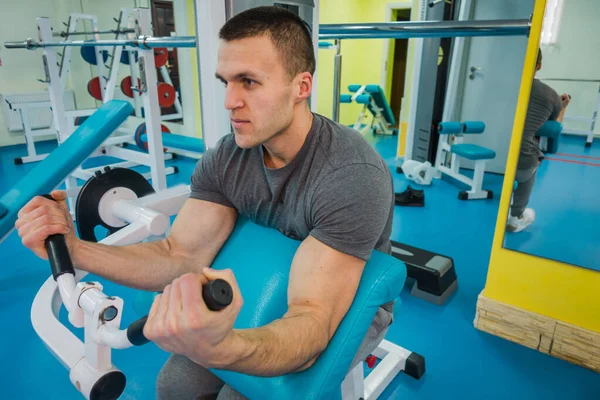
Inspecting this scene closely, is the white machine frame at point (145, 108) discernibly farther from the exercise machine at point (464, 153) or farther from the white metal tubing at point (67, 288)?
the exercise machine at point (464, 153)

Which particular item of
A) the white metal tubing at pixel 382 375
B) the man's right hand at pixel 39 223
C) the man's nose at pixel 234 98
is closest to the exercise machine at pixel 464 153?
the white metal tubing at pixel 382 375

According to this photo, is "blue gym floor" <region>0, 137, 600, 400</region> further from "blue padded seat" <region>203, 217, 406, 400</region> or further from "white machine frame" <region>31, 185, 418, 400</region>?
"blue padded seat" <region>203, 217, 406, 400</region>

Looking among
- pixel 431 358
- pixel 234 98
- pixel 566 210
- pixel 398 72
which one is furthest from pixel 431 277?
pixel 398 72

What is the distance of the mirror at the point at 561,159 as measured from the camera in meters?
1.52

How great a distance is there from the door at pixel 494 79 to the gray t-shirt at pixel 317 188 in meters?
3.51

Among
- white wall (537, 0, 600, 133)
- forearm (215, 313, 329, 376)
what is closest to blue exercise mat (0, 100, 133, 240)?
forearm (215, 313, 329, 376)

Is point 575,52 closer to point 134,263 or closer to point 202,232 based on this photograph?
point 202,232

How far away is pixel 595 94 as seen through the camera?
1896mm

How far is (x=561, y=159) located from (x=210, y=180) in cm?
153

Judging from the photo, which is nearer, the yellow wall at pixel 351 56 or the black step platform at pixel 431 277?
the black step platform at pixel 431 277

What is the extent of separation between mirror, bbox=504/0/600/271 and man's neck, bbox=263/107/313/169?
3.42ft

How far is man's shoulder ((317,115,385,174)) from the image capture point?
911 mm

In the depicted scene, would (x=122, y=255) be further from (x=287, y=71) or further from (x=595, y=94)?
(x=595, y=94)

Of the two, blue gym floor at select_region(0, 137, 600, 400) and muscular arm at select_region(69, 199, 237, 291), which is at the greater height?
muscular arm at select_region(69, 199, 237, 291)
